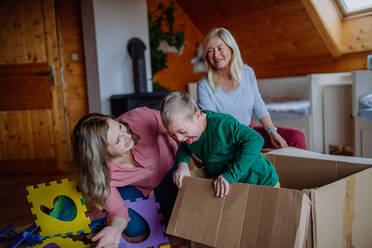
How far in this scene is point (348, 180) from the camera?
40.5 inches

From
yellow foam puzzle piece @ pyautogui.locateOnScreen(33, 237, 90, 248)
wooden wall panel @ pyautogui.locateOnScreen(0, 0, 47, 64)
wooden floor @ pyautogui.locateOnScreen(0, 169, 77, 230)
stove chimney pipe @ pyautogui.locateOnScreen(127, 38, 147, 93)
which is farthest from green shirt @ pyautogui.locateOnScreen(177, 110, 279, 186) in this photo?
wooden wall panel @ pyautogui.locateOnScreen(0, 0, 47, 64)

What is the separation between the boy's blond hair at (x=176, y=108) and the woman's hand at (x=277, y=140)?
28.2 inches

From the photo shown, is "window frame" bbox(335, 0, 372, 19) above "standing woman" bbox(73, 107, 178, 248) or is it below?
above

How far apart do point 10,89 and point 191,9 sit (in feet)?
8.03

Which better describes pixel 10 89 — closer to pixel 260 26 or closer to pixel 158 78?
pixel 158 78

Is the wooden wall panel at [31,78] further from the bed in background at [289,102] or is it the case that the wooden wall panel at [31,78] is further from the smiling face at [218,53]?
the smiling face at [218,53]

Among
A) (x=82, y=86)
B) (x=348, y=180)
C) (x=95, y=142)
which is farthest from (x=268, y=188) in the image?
(x=82, y=86)

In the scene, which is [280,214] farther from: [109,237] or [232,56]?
[232,56]

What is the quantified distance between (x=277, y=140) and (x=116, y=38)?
231 cm

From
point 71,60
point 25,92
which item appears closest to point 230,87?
point 25,92

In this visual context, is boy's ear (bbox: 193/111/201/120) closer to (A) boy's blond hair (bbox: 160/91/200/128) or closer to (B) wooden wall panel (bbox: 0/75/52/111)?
(A) boy's blond hair (bbox: 160/91/200/128)

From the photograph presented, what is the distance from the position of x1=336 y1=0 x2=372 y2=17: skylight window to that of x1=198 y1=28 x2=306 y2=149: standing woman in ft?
6.36

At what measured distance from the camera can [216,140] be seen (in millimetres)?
1275

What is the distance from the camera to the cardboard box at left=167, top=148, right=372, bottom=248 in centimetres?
91
